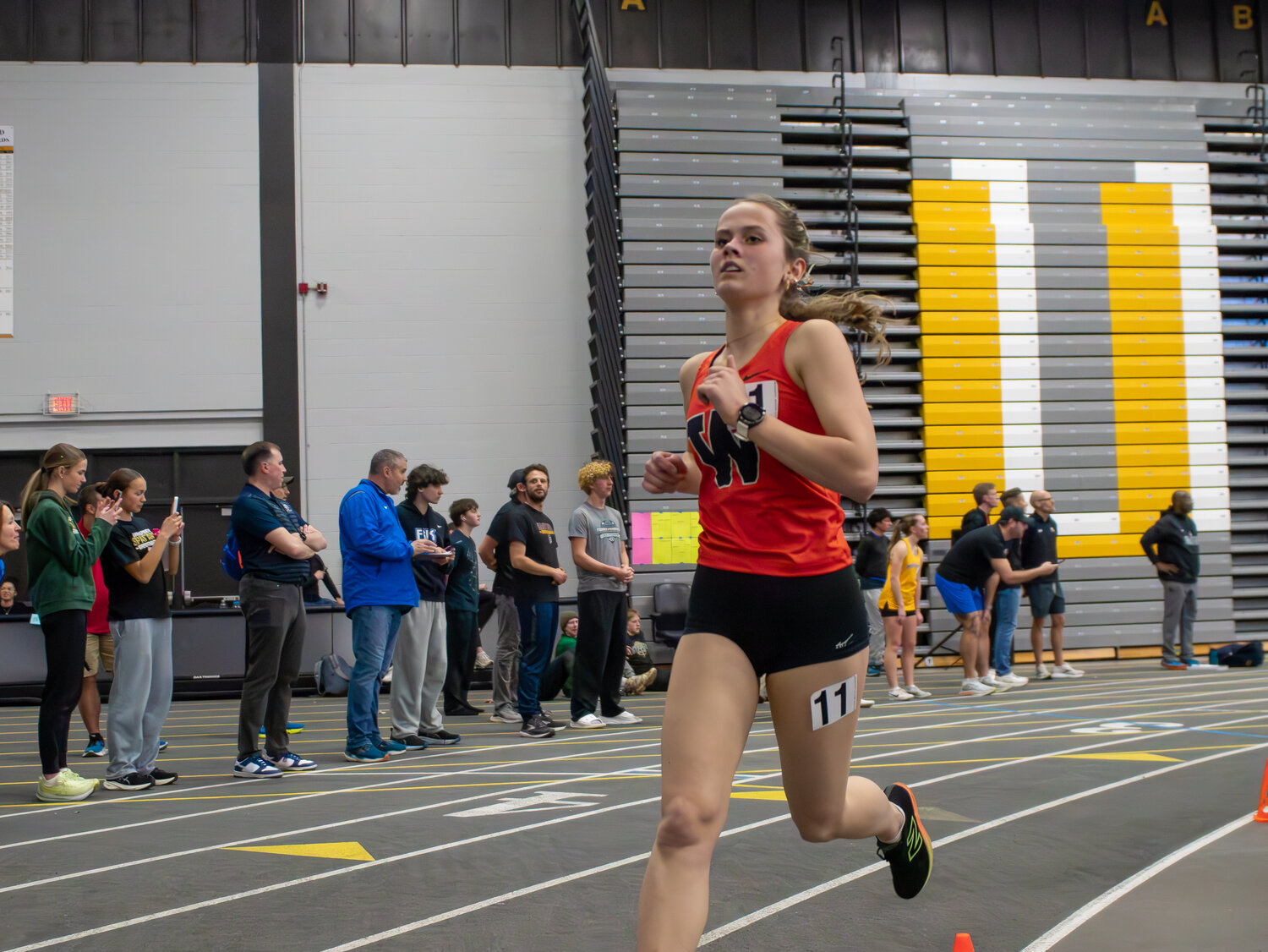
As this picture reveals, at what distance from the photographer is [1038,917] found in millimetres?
3152

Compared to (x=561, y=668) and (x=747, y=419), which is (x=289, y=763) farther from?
(x=747, y=419)

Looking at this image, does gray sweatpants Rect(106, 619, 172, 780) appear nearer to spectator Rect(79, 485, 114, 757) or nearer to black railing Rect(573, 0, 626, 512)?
spectator Rect(79, 485, 114, 757)

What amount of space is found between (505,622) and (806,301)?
6496mm

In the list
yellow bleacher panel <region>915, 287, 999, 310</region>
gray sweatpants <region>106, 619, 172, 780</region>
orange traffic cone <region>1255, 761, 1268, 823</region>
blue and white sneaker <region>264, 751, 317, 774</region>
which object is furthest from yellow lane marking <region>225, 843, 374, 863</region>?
yellow bleacher panel <region>915, 287, 999, 310</region>

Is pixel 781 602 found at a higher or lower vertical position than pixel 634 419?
lower

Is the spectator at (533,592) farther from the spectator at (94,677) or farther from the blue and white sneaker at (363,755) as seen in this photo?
the spectator at (94,677)

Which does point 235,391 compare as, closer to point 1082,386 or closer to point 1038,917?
point 1082,386

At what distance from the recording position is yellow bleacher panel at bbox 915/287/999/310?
1394cm

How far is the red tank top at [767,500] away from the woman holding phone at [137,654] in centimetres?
433

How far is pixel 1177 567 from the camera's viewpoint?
39.4 feet

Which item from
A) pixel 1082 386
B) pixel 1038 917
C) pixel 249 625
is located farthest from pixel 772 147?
pixel 1038 917

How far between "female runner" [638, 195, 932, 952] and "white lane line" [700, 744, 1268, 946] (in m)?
0.75

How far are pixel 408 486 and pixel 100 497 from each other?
2386mm

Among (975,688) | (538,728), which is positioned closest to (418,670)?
(538,728)
